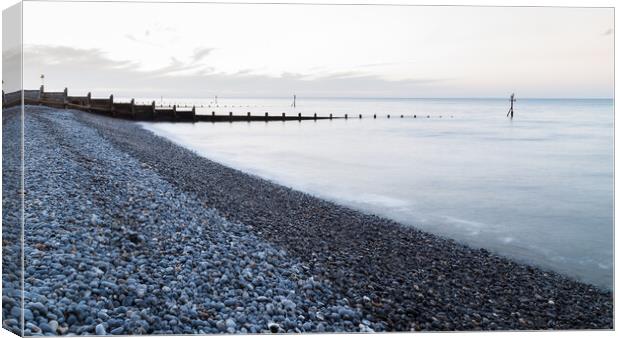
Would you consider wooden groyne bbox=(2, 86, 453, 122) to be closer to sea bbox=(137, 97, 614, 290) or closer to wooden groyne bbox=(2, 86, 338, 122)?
wooden groyne bbox=(2, 86, 338, 122)

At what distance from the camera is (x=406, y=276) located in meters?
4.95

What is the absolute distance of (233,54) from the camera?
5938 millimetres

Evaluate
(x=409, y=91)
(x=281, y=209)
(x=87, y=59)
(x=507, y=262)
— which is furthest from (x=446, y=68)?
(x=87, y=59)

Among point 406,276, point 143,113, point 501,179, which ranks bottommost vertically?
point 406,276

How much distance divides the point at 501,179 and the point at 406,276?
15.5ft

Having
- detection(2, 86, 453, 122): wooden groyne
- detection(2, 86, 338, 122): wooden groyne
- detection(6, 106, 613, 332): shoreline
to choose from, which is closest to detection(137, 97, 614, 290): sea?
detection(6, 106, 613, 332): shoreline

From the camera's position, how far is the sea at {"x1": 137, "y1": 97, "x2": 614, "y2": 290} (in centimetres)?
590

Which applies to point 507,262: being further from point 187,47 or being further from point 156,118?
point 156,118

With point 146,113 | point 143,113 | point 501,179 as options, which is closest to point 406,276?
point 501,179

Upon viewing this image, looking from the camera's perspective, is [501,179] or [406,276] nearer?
[406,276]

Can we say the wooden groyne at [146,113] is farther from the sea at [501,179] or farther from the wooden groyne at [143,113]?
the sea at [501,179]

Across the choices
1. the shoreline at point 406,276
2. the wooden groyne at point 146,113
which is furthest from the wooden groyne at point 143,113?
the shoreline at point 406,276

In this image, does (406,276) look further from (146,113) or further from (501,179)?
(146,113)

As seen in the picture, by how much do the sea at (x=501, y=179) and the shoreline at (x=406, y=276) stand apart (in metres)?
0.56
